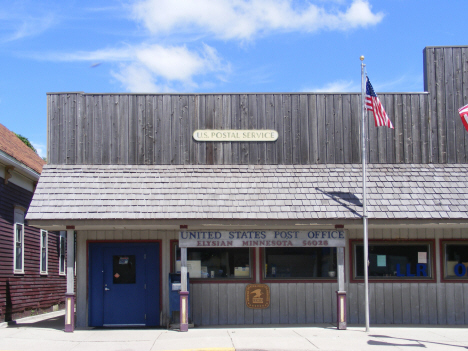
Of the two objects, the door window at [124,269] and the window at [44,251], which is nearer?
the door window at [124,269]

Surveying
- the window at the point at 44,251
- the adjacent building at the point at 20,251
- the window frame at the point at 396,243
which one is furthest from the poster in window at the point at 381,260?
the window at the point at 44,251

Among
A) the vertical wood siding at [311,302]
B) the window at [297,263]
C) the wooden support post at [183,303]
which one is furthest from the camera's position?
the window at [297,263]

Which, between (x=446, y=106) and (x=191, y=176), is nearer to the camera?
(x=191, y=176)

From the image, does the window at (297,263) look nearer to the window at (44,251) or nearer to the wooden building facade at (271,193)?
the wooden building facade at (271,193)

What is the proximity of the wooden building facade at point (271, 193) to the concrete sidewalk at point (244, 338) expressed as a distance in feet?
2.70

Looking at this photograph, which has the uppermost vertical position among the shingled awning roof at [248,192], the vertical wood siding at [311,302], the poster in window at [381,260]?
the shingled awning roof at [248,192]

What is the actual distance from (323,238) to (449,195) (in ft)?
10.1

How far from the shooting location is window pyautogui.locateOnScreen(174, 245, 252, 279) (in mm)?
13008

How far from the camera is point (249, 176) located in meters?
13.1

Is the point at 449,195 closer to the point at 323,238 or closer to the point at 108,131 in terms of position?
the point at 323,238

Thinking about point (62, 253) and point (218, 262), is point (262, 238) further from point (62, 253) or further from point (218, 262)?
point (62, 253)

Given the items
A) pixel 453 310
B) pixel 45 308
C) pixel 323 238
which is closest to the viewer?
pixel 323 238

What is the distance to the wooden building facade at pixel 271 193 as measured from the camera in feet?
39.4

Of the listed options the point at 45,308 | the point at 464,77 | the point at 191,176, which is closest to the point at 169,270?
the point at 191,176
